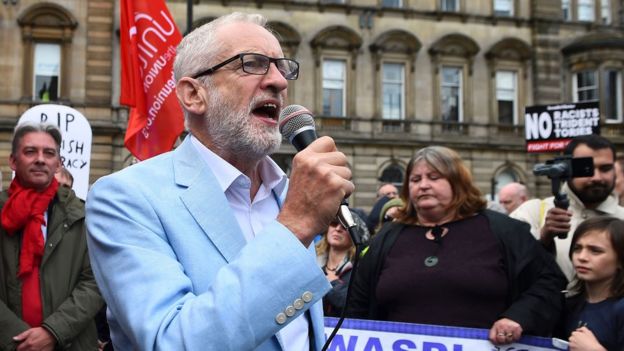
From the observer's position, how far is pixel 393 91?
95.1 feet

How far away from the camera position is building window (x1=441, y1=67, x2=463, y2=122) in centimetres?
2953

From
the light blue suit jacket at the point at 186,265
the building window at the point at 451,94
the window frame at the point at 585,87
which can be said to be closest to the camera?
the light blue suit jacket at the point at 186,265

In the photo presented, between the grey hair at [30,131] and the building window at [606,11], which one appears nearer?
the grey hair at [30,131]

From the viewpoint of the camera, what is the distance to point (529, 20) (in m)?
30.5

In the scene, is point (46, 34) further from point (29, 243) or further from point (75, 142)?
point (29, 243)

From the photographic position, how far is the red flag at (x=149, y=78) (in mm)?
6617

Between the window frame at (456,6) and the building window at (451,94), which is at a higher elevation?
the window frame at (456,6)

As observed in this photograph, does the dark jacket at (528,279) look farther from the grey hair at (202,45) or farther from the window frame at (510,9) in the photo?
the window frame at (510,9)

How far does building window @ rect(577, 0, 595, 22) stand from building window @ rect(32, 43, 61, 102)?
20.4 m

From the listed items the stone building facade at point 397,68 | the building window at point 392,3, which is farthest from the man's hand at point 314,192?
the building window at point 392,3

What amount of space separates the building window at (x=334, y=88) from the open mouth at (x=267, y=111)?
2608 centimetres

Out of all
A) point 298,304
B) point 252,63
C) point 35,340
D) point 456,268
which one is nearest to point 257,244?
point 298,304

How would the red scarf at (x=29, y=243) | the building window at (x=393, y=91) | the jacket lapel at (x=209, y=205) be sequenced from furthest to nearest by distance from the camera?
the building window at (x=393, y=91)
the red scarf at (x=29, y=243)
the jacket lapel at (x=209, y=205)

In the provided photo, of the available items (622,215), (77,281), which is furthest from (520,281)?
(77,281)
